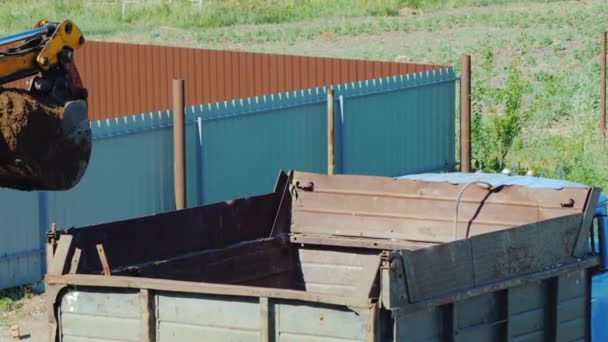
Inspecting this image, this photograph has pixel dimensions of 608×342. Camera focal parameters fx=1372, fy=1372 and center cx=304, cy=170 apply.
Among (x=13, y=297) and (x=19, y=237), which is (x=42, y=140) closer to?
(x=19, y=237)

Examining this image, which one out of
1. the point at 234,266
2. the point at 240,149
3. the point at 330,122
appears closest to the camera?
the point at 234,266

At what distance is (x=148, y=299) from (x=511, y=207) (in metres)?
3.25

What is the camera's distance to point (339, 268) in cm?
1011

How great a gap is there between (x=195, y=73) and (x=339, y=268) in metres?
10.9

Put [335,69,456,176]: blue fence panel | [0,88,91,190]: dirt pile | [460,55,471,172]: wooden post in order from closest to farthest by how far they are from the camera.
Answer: [0,88,91,190]: dirt pile, [460,55,471,172]: wooden post, [335,69,456,176]: blue fence panel

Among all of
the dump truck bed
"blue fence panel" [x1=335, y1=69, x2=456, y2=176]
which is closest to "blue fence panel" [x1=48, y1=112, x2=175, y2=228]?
"blue fence panel" [x1=335, y1=69, x2=456, y2=176]

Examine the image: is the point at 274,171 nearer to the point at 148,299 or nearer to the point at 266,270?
the point at 266,270

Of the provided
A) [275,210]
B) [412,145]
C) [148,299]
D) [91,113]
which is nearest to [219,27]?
[91,113]

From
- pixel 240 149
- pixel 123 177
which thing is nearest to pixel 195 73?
pixel 240 149

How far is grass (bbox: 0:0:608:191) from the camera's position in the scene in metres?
20.8

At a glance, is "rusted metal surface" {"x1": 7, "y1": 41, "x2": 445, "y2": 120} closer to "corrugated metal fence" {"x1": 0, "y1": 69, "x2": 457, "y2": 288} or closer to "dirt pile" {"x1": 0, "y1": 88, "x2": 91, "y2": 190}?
"corrugated metal fence" {"x1": 0, "y1": 69, "x2": 457, "y2": 288}

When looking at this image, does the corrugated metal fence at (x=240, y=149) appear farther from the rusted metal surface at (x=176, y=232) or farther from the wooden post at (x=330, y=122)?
the rusted metal surface at (x=176, y=232)

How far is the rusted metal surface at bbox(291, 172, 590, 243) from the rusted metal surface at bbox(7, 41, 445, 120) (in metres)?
8.85

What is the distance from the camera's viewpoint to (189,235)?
945 cm
